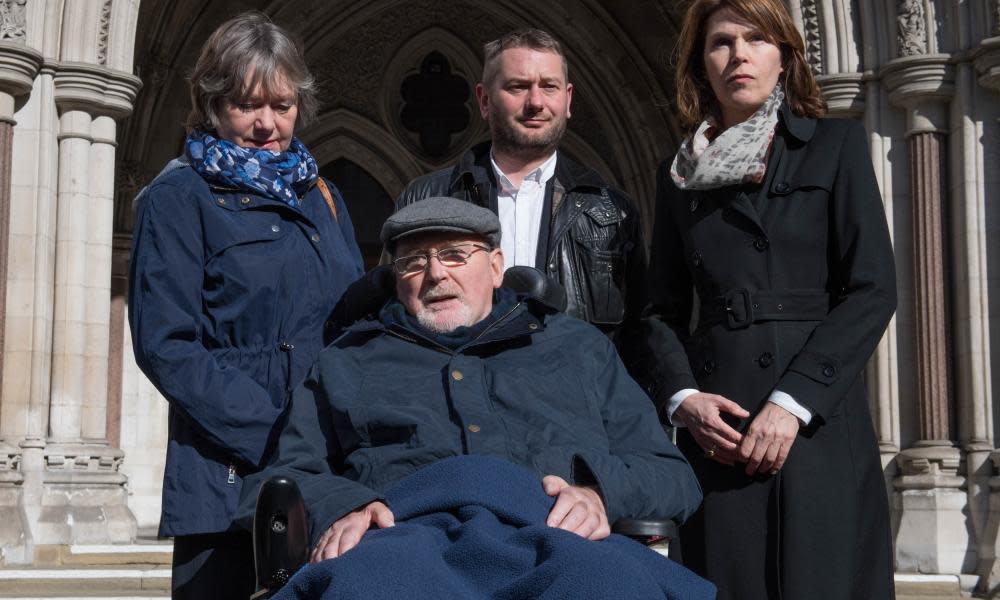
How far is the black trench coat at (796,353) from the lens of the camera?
2.99 meters

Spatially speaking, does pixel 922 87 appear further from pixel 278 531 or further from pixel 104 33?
pixel 278 531

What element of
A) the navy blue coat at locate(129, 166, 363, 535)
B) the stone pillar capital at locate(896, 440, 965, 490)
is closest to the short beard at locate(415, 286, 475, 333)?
the navy blue coat at locate(129, 166, 363, 535)

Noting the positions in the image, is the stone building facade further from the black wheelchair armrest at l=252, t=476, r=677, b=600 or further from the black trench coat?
the black wheelchair armrest at l=252, t=476, r=677, b=600

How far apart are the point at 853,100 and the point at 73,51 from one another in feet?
15.9

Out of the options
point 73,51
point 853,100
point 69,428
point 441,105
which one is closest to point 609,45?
Result: point 441,105

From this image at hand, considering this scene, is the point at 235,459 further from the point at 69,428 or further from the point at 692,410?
the point at 69,428

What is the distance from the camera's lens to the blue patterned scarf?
122 inches

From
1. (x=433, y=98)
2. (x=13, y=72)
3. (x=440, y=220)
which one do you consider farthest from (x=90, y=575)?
(x=433, y=98)

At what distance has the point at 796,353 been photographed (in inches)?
121

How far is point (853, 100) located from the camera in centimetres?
920

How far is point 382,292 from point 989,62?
6453mm

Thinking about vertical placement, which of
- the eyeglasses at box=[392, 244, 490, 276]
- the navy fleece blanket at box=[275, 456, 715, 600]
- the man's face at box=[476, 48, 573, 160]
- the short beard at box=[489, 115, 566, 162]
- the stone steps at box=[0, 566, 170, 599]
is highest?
the man's face at box=[476, 48, 573, 160]

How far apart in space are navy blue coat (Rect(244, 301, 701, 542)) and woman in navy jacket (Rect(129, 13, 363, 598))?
0.18 meters

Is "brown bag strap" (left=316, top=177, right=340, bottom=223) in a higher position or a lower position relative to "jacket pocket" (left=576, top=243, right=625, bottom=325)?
higher
